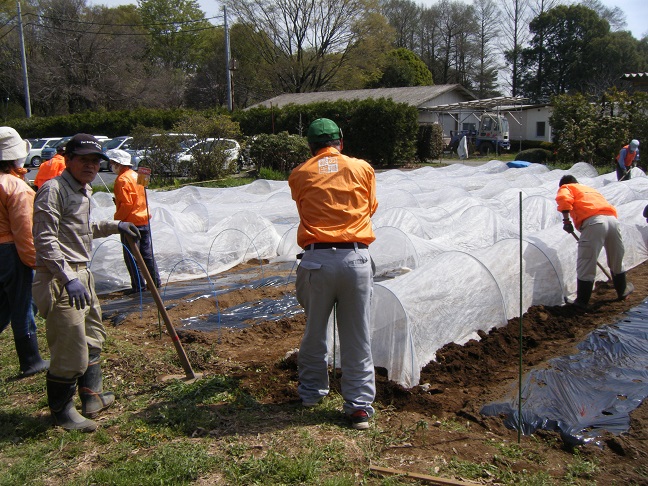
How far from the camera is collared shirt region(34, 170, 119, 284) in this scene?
3.61 meters

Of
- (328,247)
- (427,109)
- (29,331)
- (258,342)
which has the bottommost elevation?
(258,342)

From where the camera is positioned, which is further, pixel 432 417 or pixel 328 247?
pixel 432 417

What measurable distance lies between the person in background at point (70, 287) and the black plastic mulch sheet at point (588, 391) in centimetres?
263

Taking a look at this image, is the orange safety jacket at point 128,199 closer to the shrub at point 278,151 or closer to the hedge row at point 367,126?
the shrub at point 278,151

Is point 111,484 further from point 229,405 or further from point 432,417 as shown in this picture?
point 432,417

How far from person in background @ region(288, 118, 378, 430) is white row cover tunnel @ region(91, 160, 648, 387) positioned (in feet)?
2.94

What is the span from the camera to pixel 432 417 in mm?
4066

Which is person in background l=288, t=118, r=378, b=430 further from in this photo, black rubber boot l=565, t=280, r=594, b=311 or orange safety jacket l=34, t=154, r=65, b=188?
orange safety jacket l=34, t=154, r=65, b=188

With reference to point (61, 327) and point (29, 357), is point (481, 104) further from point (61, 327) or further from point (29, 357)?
point (61, 327)

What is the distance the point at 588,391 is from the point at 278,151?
59.0ft

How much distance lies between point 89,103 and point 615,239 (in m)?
45.2

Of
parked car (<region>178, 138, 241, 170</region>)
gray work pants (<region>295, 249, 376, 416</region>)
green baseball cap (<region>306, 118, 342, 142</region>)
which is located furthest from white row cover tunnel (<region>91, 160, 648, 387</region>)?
parked car (<region>178, 138, 241, 170</region>)

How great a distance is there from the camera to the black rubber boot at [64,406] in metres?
3.80

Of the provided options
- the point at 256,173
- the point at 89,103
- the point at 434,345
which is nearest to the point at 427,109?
the point at 256,173
